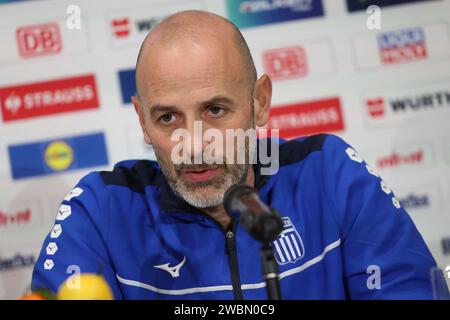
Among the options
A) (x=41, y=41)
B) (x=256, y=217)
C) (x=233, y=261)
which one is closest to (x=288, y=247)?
(x=233, y=261)

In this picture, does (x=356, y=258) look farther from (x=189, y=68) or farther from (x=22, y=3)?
(x=22, y=3)

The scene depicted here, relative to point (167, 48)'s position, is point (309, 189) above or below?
below

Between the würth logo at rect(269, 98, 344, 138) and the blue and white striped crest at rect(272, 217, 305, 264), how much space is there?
114 centimetres

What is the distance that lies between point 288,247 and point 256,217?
2.09 feet

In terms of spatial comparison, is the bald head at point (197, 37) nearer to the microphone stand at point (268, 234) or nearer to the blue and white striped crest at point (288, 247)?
the blue and white striped crest at point (288, 247)

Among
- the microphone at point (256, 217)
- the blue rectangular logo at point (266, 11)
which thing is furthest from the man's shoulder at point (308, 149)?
the blue rectangular logo at point (266, 11)

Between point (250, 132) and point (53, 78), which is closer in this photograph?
point (250, 132)

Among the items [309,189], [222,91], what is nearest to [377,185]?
[309,189]

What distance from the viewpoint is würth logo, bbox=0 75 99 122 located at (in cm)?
262

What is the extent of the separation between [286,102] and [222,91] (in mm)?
1261

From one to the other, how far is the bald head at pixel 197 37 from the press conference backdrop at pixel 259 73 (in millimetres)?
1148

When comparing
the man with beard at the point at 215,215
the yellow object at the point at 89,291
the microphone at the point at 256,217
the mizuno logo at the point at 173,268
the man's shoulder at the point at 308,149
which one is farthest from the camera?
the man's shoulder at the point at 308,149

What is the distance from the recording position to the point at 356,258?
4.81 ft

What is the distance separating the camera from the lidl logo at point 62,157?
260 centimetres
